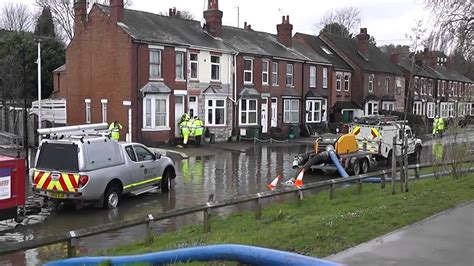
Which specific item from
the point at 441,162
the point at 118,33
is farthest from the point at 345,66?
the point at 441,162

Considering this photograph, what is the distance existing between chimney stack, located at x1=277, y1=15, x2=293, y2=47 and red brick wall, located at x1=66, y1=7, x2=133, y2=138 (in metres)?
16.5

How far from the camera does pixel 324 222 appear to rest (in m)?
9.16

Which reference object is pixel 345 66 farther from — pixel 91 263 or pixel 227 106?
pixel 91 263

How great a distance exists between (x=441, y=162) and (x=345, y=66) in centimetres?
3621

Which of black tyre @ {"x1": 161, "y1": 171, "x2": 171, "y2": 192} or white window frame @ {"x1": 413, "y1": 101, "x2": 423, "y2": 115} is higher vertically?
white window frame @ {"x1": 413, "y1": 101, "x2": 423, "y2": 115}

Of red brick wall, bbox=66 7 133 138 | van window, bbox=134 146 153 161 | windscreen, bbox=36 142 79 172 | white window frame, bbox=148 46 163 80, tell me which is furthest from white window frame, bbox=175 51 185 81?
windscreen, bbox=36 142 79 172

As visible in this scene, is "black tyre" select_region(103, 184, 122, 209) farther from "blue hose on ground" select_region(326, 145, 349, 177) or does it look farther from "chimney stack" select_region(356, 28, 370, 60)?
"chimney stack" select_region(356, 28, 370, 60)

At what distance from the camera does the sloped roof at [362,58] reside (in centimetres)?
5303

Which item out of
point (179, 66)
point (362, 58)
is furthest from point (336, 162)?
point (362, 58)

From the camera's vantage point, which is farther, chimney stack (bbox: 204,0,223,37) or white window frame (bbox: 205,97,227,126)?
chimney stack (bbox: 204,0,223,37)

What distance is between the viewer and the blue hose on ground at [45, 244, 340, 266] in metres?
4.66

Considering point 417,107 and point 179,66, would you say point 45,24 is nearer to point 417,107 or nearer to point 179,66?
point 179,66

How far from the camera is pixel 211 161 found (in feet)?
81.8

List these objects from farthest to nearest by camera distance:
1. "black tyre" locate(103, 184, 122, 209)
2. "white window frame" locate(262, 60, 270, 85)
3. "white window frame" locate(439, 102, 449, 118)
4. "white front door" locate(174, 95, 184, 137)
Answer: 1. "white window frame" locate(439, 102, 449, 118)
2. "white window frame" locate(262, 60, 270, 85)
3. "white front door" locate(174, 95, 184, 137)
4. "black tyre" locate(103, 184, 122, 209)
